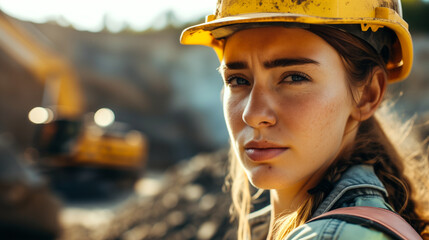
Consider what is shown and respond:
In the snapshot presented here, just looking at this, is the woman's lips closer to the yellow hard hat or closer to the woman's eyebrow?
the woman's eyebrow

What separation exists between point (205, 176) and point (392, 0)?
5873 millimetres

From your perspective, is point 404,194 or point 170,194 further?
point 170,194

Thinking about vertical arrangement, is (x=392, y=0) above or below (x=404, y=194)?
above

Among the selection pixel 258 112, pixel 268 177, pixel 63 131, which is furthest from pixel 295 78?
pixel 63 131

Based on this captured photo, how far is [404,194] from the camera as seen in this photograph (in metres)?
1.42

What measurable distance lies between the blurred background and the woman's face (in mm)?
648

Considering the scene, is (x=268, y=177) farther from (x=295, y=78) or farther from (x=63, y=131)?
(x=63, y=131)

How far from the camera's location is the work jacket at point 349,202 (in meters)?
0.97

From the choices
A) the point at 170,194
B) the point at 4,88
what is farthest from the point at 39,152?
the point at 4,88

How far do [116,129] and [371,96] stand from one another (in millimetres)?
13915

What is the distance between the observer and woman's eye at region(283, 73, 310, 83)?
4.25 feet

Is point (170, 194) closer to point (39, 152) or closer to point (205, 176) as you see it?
point (205, 176)

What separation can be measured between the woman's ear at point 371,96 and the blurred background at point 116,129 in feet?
1.19

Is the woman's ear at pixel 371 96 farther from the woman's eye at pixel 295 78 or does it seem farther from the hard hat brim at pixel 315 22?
the woman's eye at pixel 295 78
